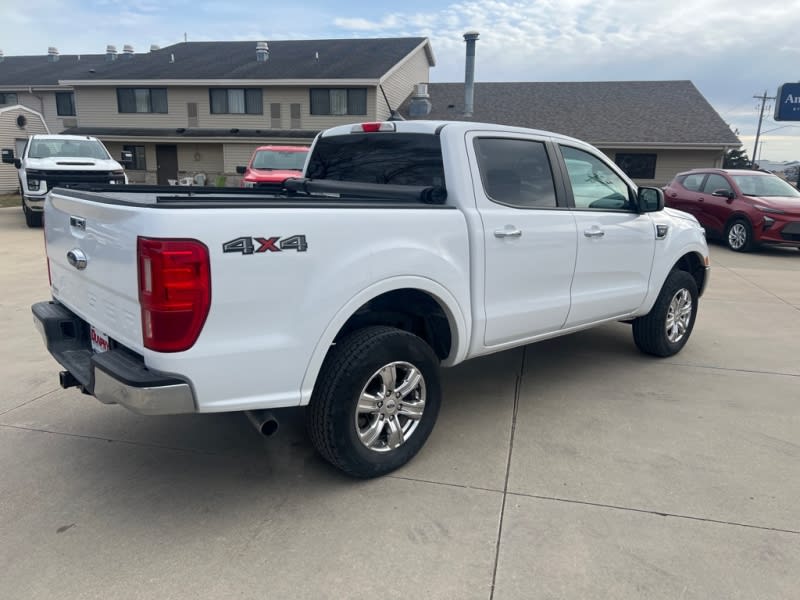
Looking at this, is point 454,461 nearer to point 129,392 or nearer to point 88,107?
point 129,392

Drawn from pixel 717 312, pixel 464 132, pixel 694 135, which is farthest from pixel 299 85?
pixel 464 132

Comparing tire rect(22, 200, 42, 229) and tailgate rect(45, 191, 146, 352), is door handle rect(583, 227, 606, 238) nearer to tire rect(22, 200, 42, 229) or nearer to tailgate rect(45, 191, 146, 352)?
tailgate rect(45, 191, 146, 352)

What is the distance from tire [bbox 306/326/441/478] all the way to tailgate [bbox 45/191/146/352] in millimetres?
918

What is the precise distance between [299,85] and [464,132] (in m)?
25.0

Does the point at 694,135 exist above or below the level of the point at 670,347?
above

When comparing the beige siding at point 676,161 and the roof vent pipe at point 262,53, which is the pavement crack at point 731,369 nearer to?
the beige siding at point 676,161

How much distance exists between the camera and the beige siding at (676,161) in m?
25.6

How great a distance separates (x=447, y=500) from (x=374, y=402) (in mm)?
626

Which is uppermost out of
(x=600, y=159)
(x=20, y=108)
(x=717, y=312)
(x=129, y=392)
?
(x=20, y=108)

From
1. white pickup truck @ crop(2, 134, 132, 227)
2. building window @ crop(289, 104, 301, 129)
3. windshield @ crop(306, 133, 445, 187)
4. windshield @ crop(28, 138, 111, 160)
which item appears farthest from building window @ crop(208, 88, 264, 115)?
windshield @ crop(306, 133, 445, 187)

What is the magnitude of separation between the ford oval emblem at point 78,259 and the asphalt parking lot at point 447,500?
3.85ft

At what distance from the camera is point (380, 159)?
412 centimetres

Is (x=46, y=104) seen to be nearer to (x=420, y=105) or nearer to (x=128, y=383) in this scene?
(x=420, y=105)

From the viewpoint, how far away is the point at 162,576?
2574mm
